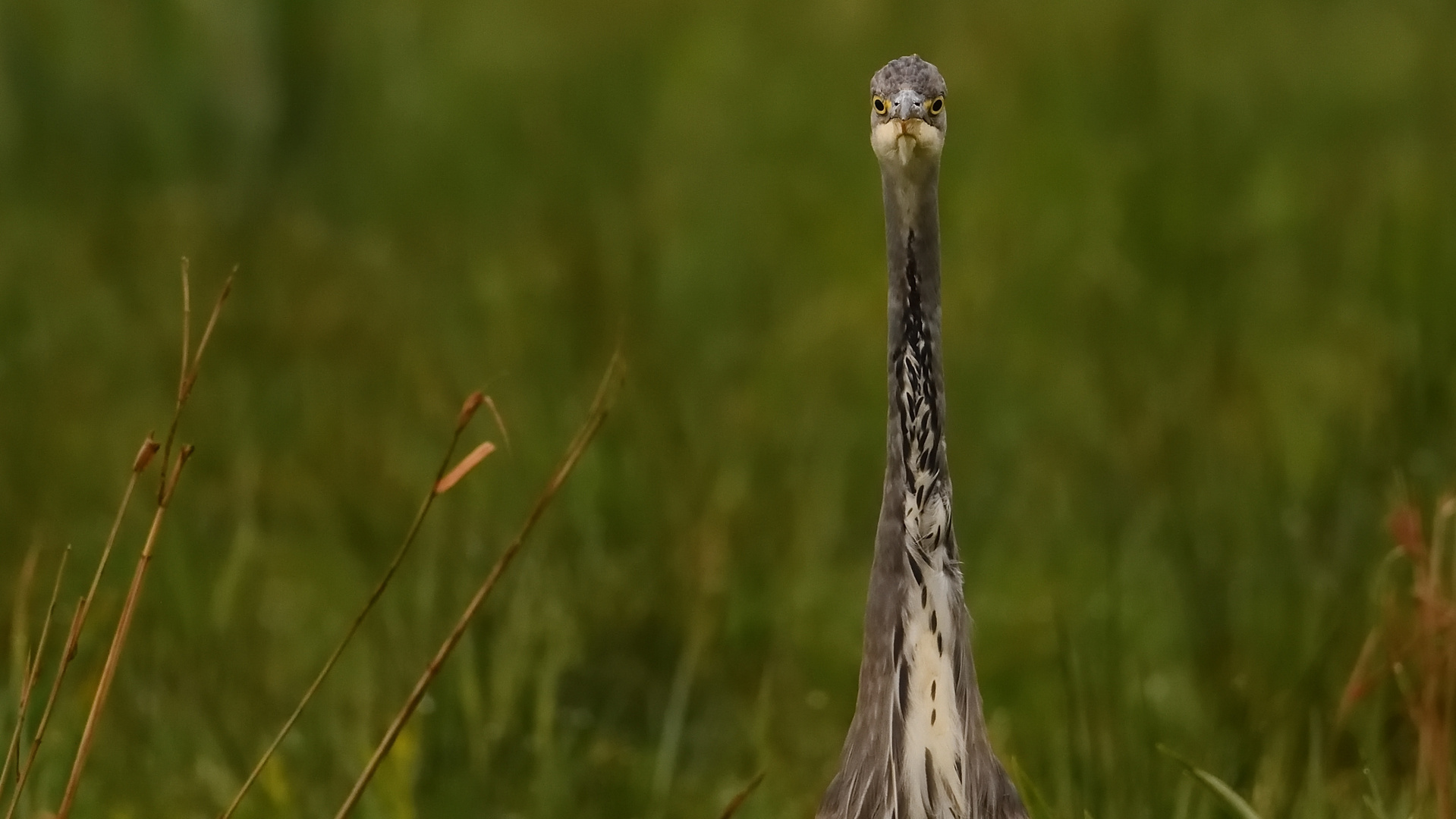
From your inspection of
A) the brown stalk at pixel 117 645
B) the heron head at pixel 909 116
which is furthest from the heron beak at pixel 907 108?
the brown stalk at pixel 117 645

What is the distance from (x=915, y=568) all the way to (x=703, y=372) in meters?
3.21

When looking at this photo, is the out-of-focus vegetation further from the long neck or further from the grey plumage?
the long neck

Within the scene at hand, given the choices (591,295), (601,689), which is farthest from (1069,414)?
(601,689)

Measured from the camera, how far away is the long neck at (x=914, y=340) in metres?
2.36

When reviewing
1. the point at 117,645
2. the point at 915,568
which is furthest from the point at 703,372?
the point at 117,645

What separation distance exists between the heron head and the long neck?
2 centimetres

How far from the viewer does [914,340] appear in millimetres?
2363

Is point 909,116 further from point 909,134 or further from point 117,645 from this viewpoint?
point 117,645

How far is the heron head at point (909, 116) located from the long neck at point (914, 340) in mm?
22

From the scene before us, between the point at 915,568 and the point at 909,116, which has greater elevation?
the point at 909,116

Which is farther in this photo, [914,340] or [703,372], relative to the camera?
[703,372]

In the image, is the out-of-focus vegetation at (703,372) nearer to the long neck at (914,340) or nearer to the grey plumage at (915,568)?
the grey plumage at (915,568)


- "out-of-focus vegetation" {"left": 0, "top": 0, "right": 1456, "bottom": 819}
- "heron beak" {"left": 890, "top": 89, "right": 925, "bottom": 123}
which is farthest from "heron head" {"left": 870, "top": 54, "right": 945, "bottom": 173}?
"out-of-focus vegetation" {"left": 0, "top": 0, "right": 1456, "bottom": 819}

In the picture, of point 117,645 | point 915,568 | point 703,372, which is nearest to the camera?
point 117,645
